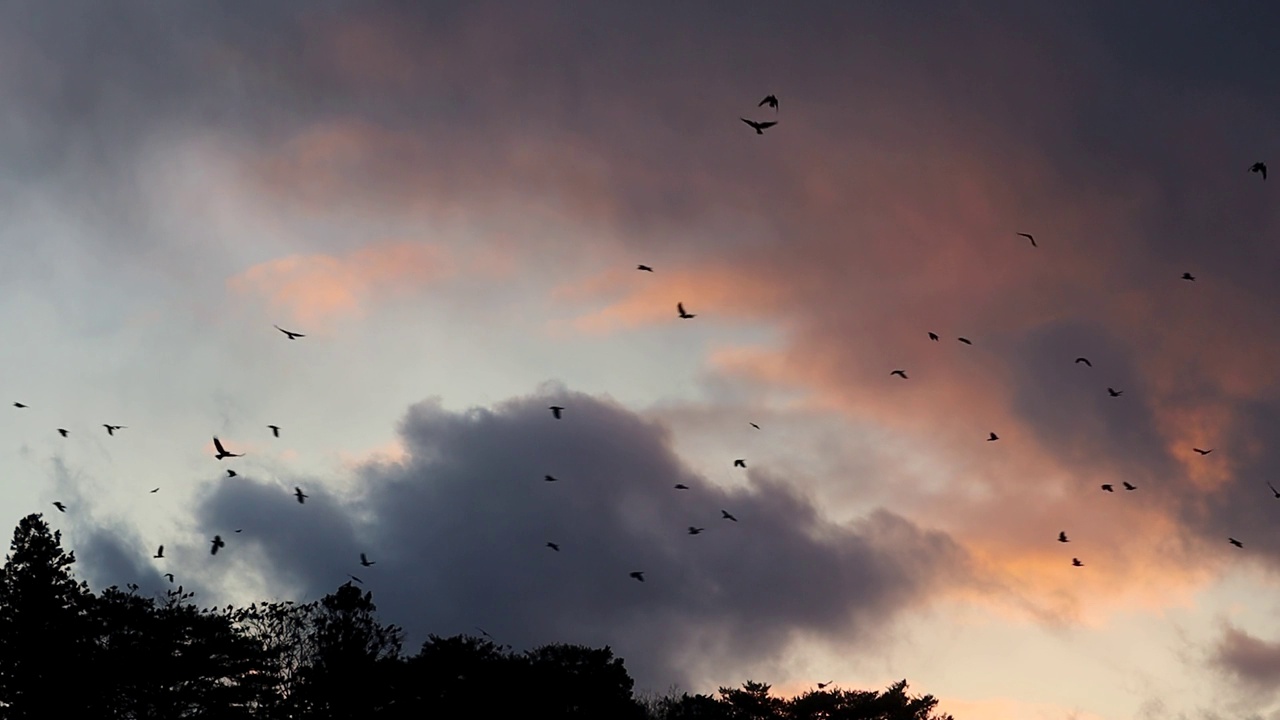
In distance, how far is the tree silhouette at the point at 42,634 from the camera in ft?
283

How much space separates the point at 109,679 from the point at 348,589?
1857 cm

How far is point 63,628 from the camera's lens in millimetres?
90438

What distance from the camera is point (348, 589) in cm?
9644

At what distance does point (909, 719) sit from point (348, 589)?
52.7 meters

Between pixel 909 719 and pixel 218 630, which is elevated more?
pixel 218 630

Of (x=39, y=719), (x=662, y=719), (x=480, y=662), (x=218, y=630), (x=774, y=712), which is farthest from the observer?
(x=662, y=719)

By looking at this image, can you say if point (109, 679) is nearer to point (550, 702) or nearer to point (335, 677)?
point (335, 677)

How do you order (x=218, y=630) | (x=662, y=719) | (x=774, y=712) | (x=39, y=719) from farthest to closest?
1. (x=662, y=719)
2. (x=774, y=712)
3. (x=218, y=630)
4. (x=39, y=719)

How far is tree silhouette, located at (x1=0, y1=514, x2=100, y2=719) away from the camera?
86.2 metres

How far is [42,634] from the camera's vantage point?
89500 mm

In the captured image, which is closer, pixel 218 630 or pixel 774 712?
pixel 218 630

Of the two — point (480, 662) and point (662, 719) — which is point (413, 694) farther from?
point (662, 719)

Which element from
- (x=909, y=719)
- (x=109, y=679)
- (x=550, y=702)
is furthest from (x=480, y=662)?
(x=909, y=719)

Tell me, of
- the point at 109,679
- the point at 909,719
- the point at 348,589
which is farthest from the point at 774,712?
the point at 109,679
